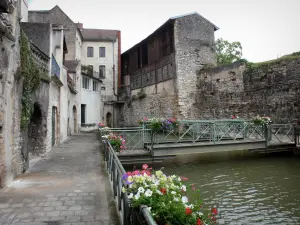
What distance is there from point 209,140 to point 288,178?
3.50 metres

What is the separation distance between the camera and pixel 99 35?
33.4m

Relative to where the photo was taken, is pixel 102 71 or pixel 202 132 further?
pixel 102 71

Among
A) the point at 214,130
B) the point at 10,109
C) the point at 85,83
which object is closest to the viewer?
the point at 10,109

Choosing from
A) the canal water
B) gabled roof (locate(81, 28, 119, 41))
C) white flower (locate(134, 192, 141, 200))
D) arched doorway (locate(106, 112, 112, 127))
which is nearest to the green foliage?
arched doorway (locate(106, 112, 112, 127))

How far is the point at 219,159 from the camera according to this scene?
1210cm

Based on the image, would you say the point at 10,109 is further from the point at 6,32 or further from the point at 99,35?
the point at 99,35

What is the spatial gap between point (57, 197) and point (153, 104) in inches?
777

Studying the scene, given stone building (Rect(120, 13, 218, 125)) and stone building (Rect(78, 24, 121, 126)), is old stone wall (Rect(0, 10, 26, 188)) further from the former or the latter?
stone building (Rect(78, 24, 121, 126))

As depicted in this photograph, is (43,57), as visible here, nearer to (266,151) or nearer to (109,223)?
(109,223)

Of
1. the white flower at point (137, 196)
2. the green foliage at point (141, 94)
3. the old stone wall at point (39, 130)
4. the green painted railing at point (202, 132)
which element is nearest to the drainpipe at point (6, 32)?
the old stone wall at point (39, 130)

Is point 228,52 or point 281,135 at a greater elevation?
point 228,52

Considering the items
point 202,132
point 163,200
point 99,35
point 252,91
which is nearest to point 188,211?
point 163,200

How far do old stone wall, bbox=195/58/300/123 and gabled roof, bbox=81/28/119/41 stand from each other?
17.5 m

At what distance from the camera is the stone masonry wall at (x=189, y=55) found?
65.2 feet
